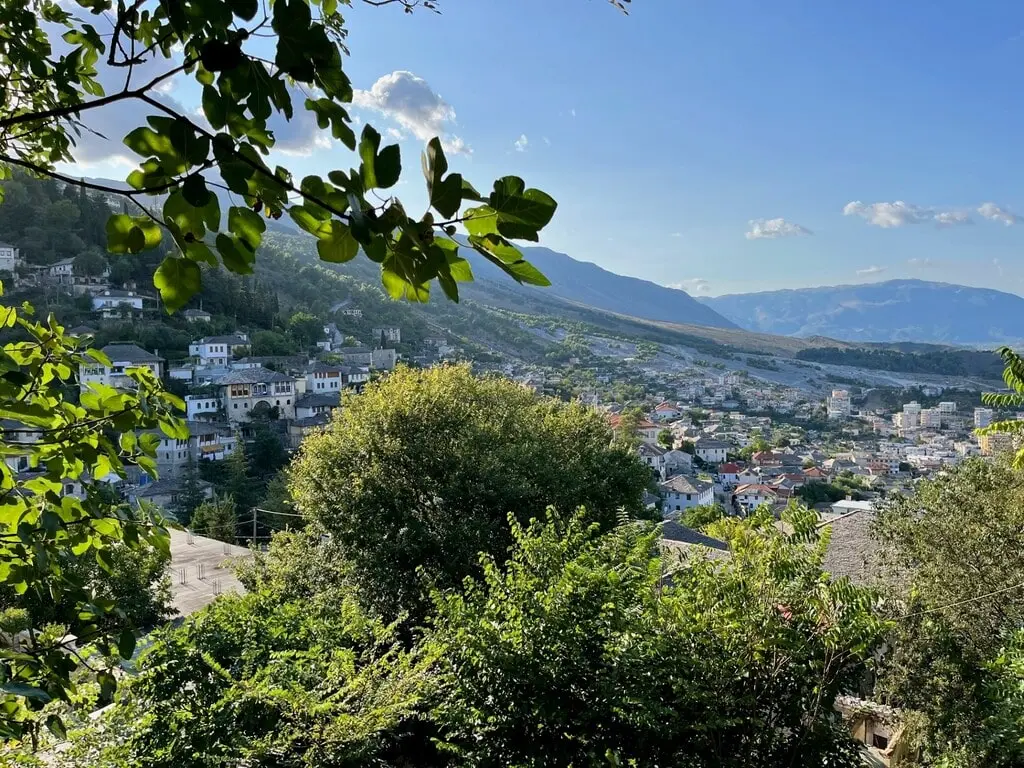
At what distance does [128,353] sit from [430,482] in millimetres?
40411

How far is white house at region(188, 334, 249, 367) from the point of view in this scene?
49781 millimetres

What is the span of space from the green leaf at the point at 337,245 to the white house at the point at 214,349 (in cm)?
5422

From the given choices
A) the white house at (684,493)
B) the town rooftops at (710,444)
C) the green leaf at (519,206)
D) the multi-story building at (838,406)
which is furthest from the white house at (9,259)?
the multi-story building at (838,406)

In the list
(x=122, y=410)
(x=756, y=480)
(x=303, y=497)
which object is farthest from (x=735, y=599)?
(x=756, y=480)

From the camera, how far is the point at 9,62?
138 cm

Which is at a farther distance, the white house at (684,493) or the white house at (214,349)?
the white house at (214,349)

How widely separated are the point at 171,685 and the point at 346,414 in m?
7.06

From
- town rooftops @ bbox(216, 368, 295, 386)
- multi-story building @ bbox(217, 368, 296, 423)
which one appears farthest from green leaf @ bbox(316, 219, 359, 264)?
town rooftops @ bbox(216, 368, 295, 386)

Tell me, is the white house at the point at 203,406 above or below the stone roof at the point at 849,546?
below

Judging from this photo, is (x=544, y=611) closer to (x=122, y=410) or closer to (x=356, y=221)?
(x=122, y=410)

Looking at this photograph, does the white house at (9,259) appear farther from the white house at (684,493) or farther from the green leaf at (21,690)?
the green leaf at (21,690)

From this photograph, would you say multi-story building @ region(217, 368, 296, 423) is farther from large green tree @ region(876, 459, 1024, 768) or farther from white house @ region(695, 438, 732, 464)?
large green tree @ region(876, 459, 1024, 768)

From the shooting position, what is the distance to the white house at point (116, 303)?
49.0m

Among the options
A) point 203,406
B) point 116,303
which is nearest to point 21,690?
point 203,406
